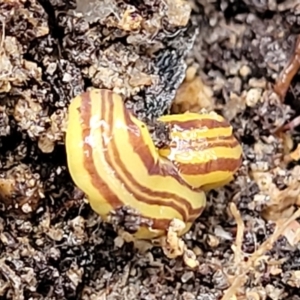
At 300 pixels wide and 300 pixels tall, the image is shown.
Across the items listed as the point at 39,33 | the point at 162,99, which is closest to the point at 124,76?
the point at 162,99

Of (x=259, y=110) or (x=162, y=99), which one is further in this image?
(x=259, y=110)

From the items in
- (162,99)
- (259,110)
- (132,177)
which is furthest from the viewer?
(259,110)

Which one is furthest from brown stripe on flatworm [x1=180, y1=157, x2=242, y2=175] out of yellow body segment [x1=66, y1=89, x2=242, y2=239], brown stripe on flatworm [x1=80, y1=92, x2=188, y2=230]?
brown stripe on flatworm [x1=80, y1=92, x2=188, y2=230]

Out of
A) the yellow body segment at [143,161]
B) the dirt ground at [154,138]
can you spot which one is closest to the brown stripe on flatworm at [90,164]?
the yellow body segment at [143,161]

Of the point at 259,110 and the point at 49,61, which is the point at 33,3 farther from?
the point at 259,110

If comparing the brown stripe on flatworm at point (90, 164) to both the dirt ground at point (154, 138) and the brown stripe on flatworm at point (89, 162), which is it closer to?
the brown stripe on flatworm at point (89, 162)

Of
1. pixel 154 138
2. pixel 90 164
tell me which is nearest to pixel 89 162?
pixel 90 164

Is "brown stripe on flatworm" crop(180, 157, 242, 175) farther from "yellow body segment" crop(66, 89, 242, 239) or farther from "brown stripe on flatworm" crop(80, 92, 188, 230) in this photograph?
"brown stripe on flatworm" crop(80, 92, 188, 230)
